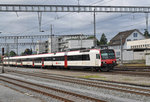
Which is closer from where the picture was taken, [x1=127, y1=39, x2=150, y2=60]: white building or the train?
the train

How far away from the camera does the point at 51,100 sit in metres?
11.3

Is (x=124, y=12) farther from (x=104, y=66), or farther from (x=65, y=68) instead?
(x=65, y=68)

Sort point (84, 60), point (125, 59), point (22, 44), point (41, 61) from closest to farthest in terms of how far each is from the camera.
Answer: point (84, 60) → point (41, 61) → point (125, 59) → point (22, 44)

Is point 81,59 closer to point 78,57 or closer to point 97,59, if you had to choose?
point 78,57

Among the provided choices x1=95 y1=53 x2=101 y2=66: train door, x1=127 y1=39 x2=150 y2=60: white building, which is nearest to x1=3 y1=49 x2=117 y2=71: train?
x1=95 y1=53 x2=101 y2=66: train door

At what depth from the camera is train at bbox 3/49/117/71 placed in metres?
27.6

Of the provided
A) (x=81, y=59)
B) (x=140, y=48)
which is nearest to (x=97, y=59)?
(x=81, y=59)

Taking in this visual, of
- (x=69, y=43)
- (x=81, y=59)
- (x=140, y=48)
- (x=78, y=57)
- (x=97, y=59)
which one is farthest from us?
(x=69, y=43)

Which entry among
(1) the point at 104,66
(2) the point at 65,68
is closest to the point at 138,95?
(1) the point at 104,66

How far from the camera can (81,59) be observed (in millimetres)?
30891

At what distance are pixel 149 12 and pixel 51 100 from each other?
67.3 feet

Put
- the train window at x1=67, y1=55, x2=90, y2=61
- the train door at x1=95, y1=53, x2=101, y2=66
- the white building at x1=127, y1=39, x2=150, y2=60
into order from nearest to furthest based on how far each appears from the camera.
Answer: the train door at x1=95, y1=53, x2=101, y2=66, the train window at x1=67, y1=55, x2=90, y2=61, the white building at x1=127, y1=39, x2=150, y2=60

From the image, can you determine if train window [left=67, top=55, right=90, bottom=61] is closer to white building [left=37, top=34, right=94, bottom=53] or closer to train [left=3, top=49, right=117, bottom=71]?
train [left=3, top=49, right=117, bottom=71]

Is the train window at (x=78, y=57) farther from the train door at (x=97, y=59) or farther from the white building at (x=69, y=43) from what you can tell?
the white building at (x=69, y=43)
